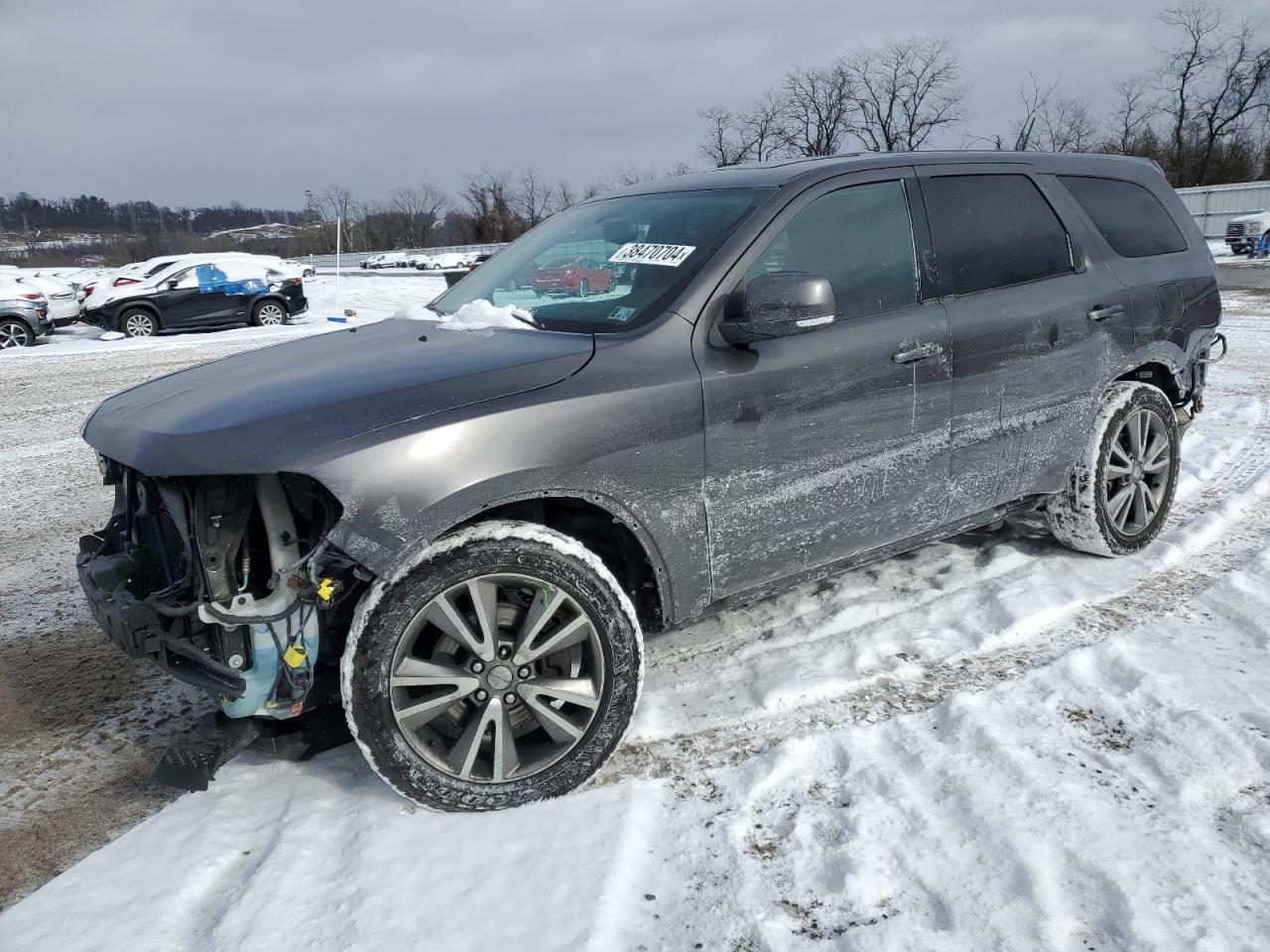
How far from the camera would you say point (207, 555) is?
2482 millimetres

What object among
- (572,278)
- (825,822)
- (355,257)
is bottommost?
(825,822)

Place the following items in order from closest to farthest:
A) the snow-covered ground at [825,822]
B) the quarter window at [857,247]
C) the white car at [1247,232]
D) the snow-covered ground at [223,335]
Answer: the snow-covered ground at [825,822] → the quarter window at [857,247] → the snow-covered ground at [223,335] → the white car at [1247,232]

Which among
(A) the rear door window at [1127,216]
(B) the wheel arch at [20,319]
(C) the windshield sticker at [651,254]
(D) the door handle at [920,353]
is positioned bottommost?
(B) the wheel arch at [20,319]

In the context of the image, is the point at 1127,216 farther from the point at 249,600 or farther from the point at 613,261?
the point at 249,600

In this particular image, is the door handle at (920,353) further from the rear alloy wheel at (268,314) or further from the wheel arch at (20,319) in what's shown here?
the wheel arch at (20,319)

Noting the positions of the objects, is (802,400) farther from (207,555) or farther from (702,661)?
(207,555)

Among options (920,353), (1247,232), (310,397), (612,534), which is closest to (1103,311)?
(920,353)

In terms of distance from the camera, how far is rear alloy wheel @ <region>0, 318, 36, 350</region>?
17062 millimetres

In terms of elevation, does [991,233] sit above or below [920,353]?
above

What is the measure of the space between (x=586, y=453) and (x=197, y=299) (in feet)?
57.7

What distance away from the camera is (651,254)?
10.5ft

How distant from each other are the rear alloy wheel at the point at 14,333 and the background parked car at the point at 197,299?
105 cm

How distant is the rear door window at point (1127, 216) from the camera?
4.18 metres

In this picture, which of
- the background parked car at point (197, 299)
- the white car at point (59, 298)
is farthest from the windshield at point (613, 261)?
the white car at point (59, 298)
